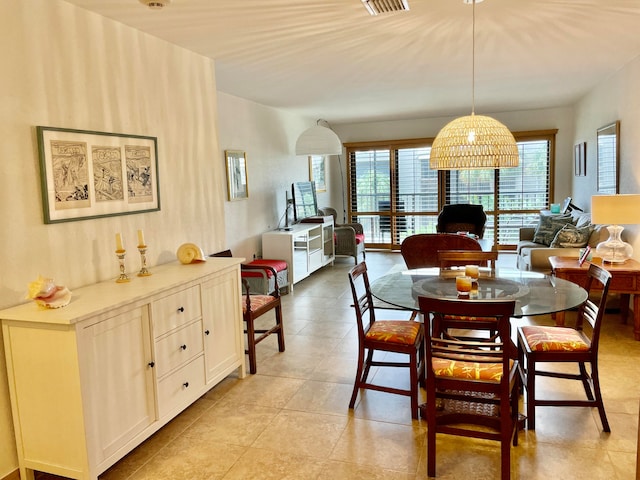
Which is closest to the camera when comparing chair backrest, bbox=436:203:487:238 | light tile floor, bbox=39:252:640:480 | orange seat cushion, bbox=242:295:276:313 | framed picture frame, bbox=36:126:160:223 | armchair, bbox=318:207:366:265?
light tile floor, bbox=39:252:640:480

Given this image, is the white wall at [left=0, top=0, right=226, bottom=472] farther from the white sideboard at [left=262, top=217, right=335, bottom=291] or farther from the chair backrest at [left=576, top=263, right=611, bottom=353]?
the chair backrest at [left=576, top=263, right=611, bottom=353]

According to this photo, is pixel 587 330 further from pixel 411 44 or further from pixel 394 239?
pixel 394 239

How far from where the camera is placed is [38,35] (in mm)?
2496

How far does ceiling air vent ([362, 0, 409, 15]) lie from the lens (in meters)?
2.84

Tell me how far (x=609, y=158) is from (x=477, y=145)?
10.1ft

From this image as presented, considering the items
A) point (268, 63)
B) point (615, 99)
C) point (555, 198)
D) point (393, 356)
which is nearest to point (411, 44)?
point (268, 63)

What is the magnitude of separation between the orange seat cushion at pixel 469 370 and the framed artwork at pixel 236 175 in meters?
3.85

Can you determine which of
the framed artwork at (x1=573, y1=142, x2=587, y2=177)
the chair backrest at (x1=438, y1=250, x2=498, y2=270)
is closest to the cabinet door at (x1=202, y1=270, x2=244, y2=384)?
the chair backrest at (x1=438, y1=250, x2=498, y2=270)

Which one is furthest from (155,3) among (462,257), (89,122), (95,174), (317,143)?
(317,143)

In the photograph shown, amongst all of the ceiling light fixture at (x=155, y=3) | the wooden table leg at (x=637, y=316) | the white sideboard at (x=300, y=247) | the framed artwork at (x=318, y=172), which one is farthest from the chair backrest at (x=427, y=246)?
the framed artwork at (x=318, y=172)

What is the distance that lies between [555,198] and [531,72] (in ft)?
12.5

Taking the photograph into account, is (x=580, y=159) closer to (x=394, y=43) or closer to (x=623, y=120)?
(x=623, y=120)

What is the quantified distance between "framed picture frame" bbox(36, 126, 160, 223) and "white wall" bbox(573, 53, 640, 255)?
13.8 ft

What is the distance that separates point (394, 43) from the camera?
12.5ft
